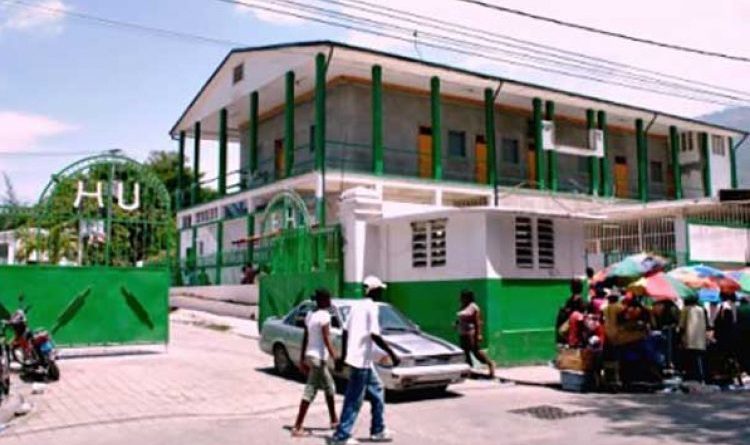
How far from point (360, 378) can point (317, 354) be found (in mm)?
701

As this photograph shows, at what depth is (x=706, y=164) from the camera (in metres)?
37.3

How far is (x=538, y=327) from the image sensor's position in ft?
52.5

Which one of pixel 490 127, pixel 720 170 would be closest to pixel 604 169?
pixel 490 127

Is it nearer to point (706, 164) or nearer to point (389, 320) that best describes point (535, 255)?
point (389, 320)

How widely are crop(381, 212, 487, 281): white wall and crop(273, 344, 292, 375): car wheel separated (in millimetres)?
3834

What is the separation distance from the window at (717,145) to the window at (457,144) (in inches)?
577

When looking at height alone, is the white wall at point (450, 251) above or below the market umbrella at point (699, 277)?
above

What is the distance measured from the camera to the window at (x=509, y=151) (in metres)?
32.0

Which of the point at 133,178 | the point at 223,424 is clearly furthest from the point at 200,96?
the point at 223,424

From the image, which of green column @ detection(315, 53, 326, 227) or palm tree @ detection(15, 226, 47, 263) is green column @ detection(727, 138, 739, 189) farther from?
Result: palm tree @ detection(15, 226, 47, 263)

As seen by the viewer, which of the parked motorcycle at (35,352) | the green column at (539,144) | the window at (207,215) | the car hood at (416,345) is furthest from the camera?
the window at (207,215)

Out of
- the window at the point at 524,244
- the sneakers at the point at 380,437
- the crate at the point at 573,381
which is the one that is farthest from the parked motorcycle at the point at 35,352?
the window at the point at 524,244

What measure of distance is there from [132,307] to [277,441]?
28.0 ft

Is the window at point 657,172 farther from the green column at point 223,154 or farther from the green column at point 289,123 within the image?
the green column at point 223,154
